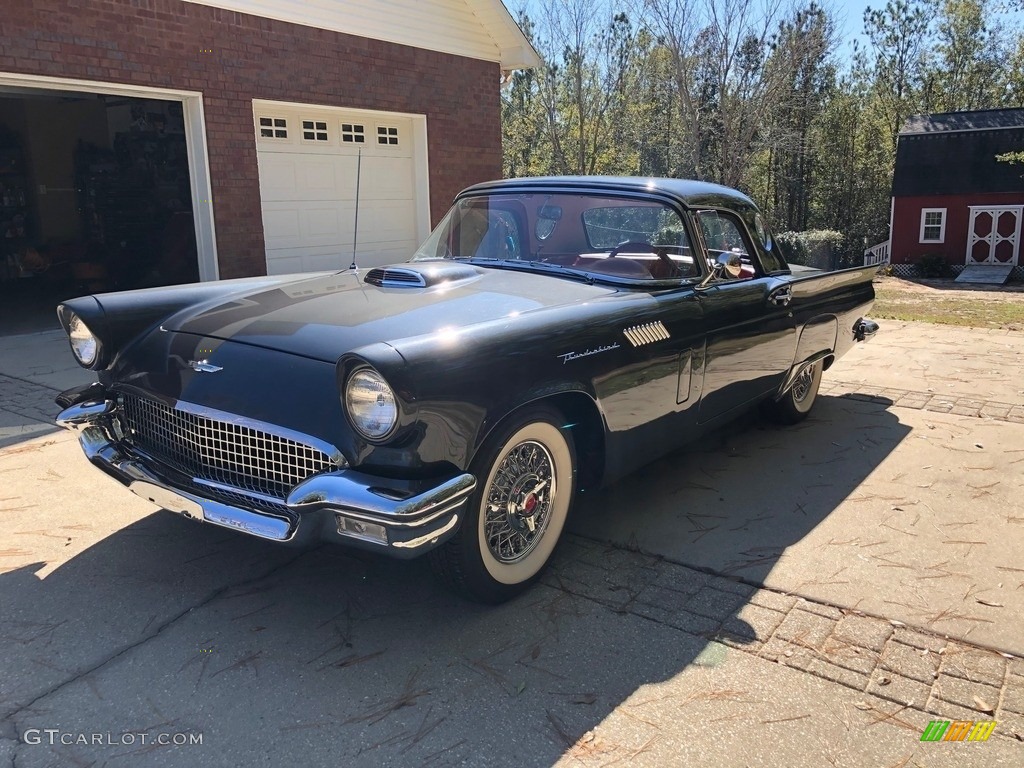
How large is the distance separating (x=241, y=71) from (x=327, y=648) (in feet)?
27.1

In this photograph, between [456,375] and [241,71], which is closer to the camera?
[456,375]

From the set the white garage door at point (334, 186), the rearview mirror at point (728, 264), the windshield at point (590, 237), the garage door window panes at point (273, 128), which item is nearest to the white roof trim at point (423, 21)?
the white garage door at point (334, 186)

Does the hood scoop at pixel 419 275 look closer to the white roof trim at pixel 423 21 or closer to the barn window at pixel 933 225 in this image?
the white roof trim at pixel 423 21

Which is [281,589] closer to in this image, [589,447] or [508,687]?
[508,687]

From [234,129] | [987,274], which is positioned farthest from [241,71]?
[987,274]

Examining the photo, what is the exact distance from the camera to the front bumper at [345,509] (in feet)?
8.08

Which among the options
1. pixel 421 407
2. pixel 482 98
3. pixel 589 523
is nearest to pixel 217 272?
pixel 482 98

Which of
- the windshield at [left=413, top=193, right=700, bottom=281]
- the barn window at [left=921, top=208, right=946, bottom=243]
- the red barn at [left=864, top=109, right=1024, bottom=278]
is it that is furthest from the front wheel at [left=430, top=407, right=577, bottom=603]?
the barn window at [left=921, top=208, right=946, bottom=243]

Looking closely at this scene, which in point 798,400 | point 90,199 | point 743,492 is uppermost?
point 90,199

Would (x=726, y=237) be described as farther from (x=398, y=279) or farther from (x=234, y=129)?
(x=234, y=129)

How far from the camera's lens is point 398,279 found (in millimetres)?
3668

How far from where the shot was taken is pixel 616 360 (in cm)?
329

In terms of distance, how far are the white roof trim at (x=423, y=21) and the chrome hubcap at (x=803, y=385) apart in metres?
7.48

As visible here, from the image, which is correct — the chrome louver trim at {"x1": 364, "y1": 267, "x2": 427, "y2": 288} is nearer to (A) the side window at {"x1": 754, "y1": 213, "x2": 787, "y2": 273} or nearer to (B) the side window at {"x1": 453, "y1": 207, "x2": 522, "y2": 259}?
(B) the side window at {"x1": 453, "y1": 207, "x2": 522, "y2": 259}
